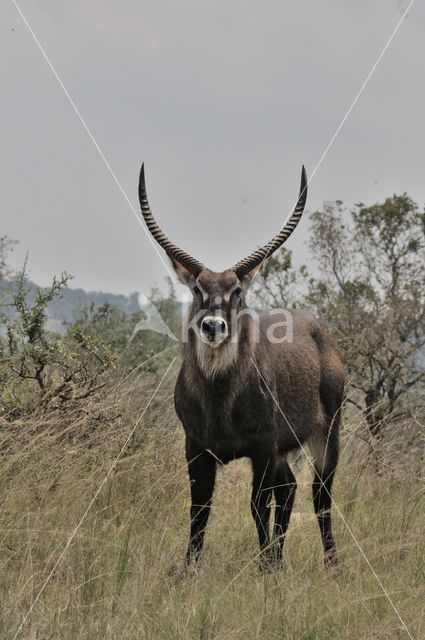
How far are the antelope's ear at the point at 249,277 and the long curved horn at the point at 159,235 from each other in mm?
322

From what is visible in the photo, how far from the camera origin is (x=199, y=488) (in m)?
5.98

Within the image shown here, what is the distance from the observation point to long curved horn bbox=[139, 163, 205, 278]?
622 cm

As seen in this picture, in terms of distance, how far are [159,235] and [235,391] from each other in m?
1.21

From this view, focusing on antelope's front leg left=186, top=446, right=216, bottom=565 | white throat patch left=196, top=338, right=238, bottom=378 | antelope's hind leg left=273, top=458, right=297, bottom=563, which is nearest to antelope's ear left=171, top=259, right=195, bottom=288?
white throat patch left=196, top=338, right=238, bottom=378

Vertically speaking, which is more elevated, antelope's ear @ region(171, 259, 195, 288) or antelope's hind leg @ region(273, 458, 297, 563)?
antelope's ear @ region(171, 259, 195, 288)

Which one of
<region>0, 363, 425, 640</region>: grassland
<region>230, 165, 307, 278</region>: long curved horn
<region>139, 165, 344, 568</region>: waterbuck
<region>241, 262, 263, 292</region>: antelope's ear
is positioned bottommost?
<region>0, 363, 425, 640</region>: grassland

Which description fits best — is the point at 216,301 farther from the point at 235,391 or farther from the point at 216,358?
the point at 235,391

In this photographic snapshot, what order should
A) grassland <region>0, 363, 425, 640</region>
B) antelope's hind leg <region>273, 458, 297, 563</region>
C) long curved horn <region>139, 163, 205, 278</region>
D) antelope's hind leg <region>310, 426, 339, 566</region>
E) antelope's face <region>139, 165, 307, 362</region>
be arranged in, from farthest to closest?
1. antelope's hind leg <region>310, 426, 339, 566</region>
2. antelope's hind leg <region>273, 458, 297, 563</region>
3. long curved horn <region>139, 163, 205, 278</region>
4. antelope's face <region>139, 165, 307, 362</region>
5. grassland <region>0, 363, 425, 640</region>

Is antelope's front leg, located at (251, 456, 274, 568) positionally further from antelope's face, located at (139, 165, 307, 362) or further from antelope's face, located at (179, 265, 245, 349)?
antelope's face, located at (179, 265, 245, 349)

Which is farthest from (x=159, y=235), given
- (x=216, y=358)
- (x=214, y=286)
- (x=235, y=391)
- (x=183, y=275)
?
(x=235, y=391)

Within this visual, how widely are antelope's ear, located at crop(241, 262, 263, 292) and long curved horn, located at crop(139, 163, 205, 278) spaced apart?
1.06 feet

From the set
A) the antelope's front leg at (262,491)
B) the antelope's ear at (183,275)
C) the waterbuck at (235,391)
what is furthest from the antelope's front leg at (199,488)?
the antelope's ear at (183,275)

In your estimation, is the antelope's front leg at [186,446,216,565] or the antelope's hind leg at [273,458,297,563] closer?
the antelope's front leg at [186,446,216,565]

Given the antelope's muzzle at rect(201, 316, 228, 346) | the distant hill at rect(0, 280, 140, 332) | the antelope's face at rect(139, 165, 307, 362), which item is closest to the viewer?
the antelope's muzzle at rect(201, 316, 228, 346)
